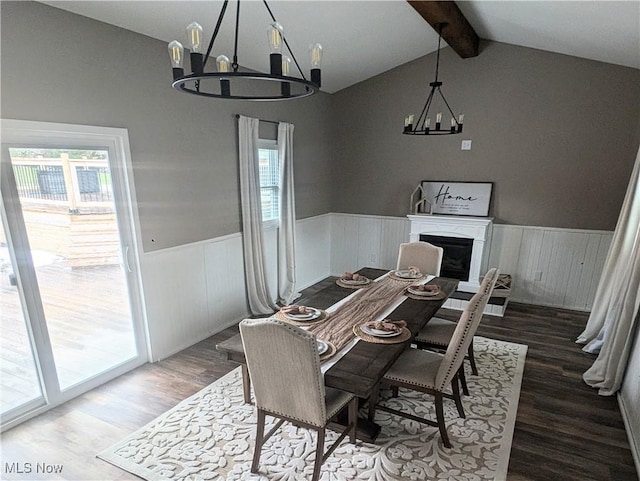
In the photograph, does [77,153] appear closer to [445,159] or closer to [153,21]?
[153,21]

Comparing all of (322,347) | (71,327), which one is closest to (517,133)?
(322,347)

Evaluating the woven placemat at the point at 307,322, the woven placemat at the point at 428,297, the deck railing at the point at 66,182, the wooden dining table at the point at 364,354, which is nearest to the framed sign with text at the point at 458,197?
the wooden dining table at the point at 364,354

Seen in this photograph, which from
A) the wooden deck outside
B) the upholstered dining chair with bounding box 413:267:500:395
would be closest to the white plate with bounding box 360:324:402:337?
the upholstered dining chair with bounding box 413:267:500:395

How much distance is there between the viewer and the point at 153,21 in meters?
2.81

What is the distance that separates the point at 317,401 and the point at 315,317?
0.68m

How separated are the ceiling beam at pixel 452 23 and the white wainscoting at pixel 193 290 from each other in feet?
9.30

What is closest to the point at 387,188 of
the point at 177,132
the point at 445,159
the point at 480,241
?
the point at 445,159

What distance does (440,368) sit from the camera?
2.26 metres

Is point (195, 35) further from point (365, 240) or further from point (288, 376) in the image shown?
point (365, 240)

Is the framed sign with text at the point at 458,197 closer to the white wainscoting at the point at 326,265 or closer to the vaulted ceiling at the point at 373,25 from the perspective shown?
the white wainscoting at the point at 326,265

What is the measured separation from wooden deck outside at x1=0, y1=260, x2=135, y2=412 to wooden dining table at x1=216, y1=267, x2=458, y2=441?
1326 millimetres

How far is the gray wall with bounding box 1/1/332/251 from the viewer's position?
234cm

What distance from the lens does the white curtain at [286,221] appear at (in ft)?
15.0

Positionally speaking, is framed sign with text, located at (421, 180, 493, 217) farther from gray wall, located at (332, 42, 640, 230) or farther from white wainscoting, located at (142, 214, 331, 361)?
white wainscoting, located at (142, 214, 331, 361)
